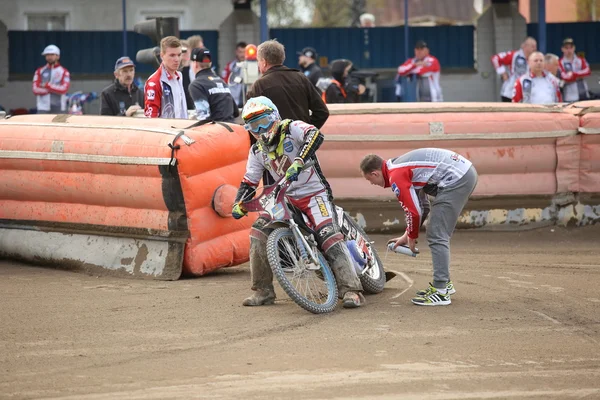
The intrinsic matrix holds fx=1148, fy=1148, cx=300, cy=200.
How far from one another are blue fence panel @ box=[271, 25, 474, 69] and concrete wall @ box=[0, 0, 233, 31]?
3.36 meters

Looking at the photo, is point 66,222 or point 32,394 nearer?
point 32,394

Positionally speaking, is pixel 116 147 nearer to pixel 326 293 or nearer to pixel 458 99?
pixel 326 293

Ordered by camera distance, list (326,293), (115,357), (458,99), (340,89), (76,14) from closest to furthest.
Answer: (115,357)
(326,293)
(340,89)
(458,99)
(76,14)

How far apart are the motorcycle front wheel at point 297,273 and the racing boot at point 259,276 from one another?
26 centimetres

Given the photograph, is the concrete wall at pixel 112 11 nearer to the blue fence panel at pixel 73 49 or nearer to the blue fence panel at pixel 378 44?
the blue fence panel at pixel 73 49

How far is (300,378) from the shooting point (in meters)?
6.43

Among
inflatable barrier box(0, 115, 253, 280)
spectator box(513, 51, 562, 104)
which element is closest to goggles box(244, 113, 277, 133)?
inflatable barrier box(0, 115, 253, 280)

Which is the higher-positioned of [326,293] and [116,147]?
[116,147]

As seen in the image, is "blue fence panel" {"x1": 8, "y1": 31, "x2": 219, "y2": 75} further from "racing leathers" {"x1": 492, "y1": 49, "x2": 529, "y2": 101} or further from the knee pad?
the knee pad

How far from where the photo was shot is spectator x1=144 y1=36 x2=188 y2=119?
36.3 ft

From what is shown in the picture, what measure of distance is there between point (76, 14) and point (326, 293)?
74.8 feet

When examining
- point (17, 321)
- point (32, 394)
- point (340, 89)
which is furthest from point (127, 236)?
point (340, 89)

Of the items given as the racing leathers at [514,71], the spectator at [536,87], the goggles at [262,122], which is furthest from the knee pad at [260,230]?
the racing leathers at [514,71]

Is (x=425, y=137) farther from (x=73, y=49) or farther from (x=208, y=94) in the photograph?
(x=73, y=49)
